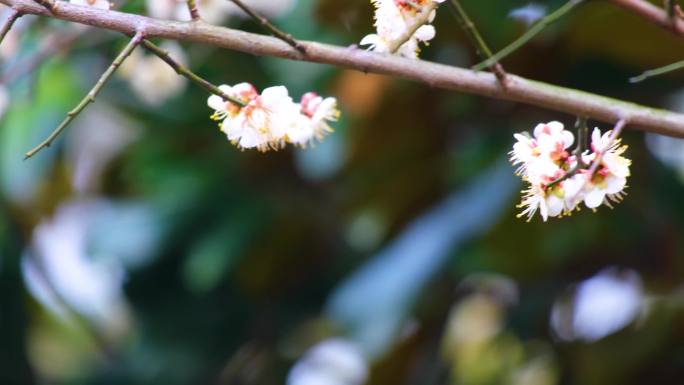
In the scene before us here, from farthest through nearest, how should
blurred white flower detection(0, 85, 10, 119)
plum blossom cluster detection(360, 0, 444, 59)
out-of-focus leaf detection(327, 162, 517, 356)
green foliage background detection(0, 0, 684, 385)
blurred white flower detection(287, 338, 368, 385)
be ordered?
blurred white flower detection(287, 338, 368, 385), green foliage background detection(0, 0, 684, 385), out-of-focus leaf detection(327, 162, 517, 356), blurred white flower detection(0, 85, 10, 119), plum blossom cluster detection(360, 0, 444, 59)

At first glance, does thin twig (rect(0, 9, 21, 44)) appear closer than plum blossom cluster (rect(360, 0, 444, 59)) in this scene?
Yes

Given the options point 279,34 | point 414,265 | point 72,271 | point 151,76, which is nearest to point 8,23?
point 279,34

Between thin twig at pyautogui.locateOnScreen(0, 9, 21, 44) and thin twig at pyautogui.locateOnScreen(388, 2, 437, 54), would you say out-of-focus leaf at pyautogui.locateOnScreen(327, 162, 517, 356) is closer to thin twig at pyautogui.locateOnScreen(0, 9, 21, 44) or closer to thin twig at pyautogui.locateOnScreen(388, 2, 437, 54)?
thin twig at pyautogui.locateOnScreen(388, 2, 437, 54)

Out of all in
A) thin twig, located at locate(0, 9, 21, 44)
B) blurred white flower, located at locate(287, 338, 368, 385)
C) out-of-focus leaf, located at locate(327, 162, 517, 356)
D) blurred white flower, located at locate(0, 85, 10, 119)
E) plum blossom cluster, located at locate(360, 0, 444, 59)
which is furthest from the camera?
blurred white flower, located at locate(287, 338, 368, 385)

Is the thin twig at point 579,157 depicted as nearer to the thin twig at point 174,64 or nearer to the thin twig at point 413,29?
the thin twig at point 413,29

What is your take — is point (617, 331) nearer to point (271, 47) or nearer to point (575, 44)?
point (575, 44)

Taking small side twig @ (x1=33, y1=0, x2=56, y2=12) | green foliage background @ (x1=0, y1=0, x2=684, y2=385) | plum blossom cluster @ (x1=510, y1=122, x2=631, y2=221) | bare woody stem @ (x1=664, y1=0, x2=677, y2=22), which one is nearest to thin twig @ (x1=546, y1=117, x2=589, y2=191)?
plum blossom cluster @ (x1=510, y1=122, x2=631, y2=221)

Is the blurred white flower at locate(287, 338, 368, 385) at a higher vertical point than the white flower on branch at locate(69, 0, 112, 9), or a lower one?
higher

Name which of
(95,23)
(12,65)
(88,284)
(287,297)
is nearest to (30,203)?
(88,284)
